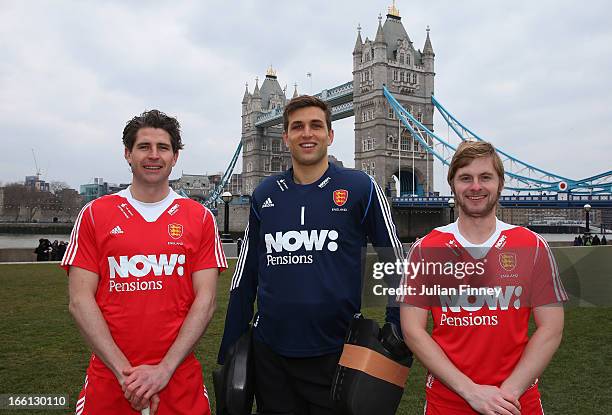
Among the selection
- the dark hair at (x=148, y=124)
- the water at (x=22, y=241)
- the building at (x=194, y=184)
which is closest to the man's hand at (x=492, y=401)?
the dark hair at (x=148, y=124)

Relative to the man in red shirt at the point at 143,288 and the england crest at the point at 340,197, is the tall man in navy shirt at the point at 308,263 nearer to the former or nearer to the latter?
the england crest at the point at 340,197

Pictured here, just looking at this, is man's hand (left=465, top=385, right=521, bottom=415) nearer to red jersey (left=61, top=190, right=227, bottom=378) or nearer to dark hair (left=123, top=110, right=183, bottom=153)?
red jersey (left=61, top=190, right=227, bottom=378)

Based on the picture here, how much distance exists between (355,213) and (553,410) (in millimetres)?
2363

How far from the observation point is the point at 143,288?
219 centimetres

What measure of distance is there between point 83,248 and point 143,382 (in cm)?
61

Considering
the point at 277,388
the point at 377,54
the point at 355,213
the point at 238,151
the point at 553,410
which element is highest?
the point at 377,54

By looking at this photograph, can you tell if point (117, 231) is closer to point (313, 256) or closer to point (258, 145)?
point (313, 256)

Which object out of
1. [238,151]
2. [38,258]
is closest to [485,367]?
[38,258]

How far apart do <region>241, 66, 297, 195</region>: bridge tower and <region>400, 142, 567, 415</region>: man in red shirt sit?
216 ft

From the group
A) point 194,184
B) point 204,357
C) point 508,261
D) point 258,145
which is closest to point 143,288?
point 508,261

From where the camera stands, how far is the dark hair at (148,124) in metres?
2.34

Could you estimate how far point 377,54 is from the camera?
166 ft

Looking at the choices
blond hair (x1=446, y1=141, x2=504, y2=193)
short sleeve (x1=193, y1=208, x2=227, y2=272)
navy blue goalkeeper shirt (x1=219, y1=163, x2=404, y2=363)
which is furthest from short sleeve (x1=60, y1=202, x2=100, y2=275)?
blond hair (x1=446, y1=141, x2=504, y2=193)

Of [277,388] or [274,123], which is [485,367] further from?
[274,123]
